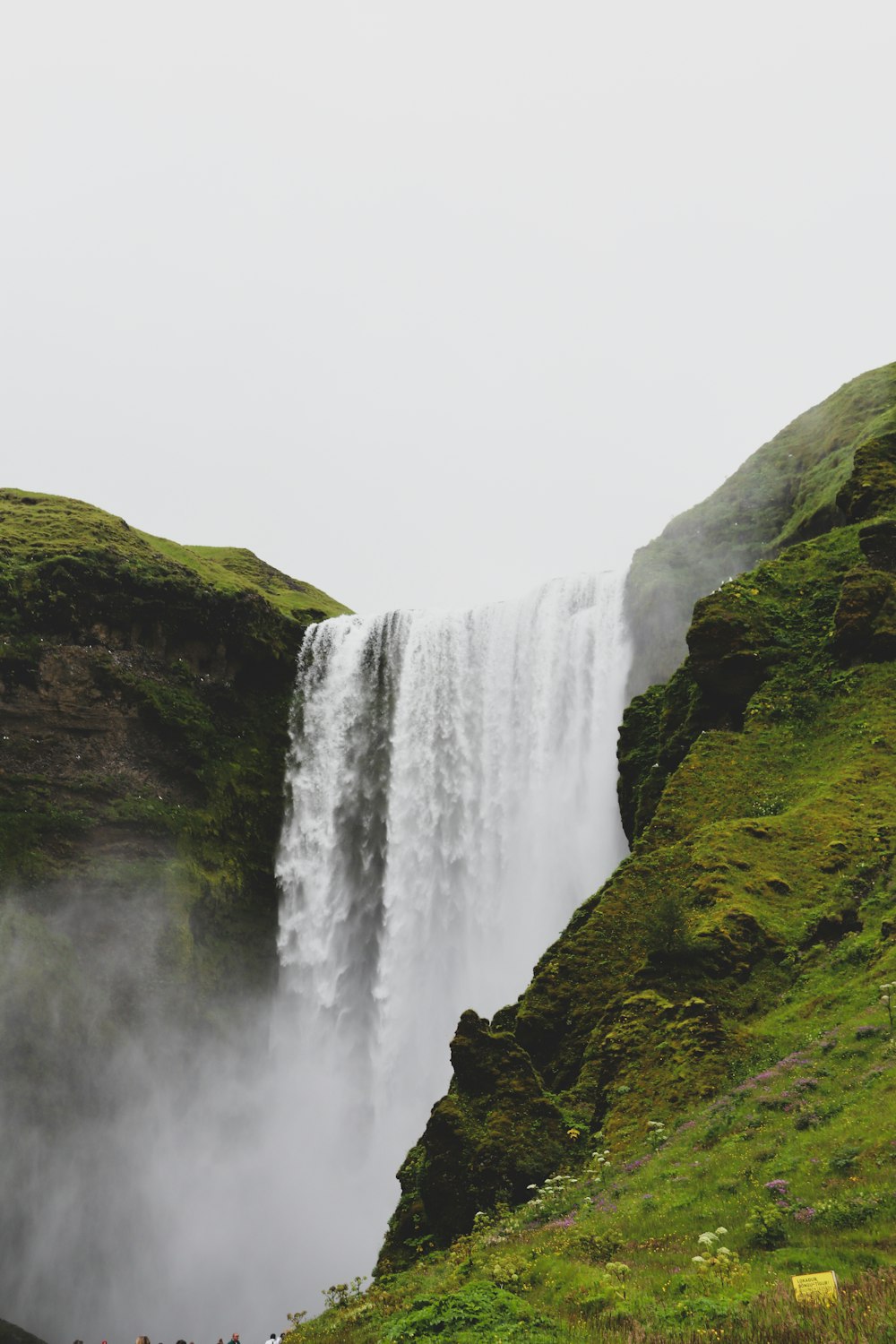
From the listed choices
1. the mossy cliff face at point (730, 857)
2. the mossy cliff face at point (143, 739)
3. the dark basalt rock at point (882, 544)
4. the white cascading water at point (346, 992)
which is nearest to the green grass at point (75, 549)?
the mossy cliff face at point (143, 739)

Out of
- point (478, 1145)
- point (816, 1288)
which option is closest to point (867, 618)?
point (478, 1145)

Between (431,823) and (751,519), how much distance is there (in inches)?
817

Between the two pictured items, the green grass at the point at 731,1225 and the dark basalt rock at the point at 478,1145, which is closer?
the green grass at the point at 731,1225

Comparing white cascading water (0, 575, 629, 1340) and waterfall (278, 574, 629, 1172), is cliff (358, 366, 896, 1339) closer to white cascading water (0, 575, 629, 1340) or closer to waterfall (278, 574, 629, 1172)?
waterfall (278, 574, 629, 1172)

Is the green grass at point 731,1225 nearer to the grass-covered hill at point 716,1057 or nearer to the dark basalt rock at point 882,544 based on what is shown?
the grass-covered hill at point 716,1057

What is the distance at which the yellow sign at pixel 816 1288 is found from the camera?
21.3ft

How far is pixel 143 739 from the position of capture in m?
45.1

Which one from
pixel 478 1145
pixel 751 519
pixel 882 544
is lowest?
pixel 478 1145

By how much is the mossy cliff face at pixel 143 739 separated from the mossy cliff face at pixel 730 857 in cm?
2381

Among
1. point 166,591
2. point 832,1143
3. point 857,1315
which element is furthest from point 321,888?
point 857,1315

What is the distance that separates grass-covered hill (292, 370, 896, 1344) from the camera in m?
8.27

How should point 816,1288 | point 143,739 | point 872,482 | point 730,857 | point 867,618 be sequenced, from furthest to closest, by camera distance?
point 143,739 → point 872,482 → point 867,618 → point 730,857 → point 816,1288

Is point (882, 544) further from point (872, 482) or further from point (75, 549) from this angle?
point (75, 549)

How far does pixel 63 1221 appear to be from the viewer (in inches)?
1507
